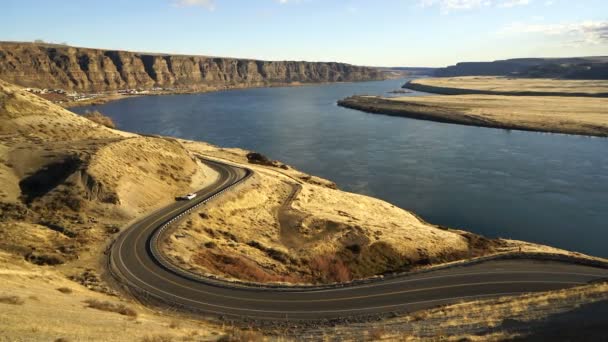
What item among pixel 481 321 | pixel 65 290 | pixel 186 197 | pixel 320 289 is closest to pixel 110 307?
pixel 65 290

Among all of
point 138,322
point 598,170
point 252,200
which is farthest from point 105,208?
point 598,170

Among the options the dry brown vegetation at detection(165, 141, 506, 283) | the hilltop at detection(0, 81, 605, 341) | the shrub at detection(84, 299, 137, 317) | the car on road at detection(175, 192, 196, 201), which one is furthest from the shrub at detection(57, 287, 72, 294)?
the car on road at detection(175, 192, 196, 201)

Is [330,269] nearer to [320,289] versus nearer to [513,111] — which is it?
[320,289]

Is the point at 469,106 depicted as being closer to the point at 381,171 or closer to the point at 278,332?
the point at 381,171

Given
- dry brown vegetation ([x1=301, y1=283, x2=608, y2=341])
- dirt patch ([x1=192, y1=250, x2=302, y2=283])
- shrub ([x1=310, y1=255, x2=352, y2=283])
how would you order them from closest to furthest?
dry brown vegetation ([x1=301, y1=283, x2=608, y2=341]) → dirt patch ([x1=192, y1=250, x2=302, y2=283]) → shrub ([x1=310, y1=255, x2=352, y2=283])

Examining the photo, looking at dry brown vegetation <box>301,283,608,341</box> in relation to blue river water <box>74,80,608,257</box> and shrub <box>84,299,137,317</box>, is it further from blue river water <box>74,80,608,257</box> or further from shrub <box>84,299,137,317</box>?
blue river water <box>74,80,608,257</box>

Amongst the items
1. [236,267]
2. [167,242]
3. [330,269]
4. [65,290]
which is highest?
[65,290]
